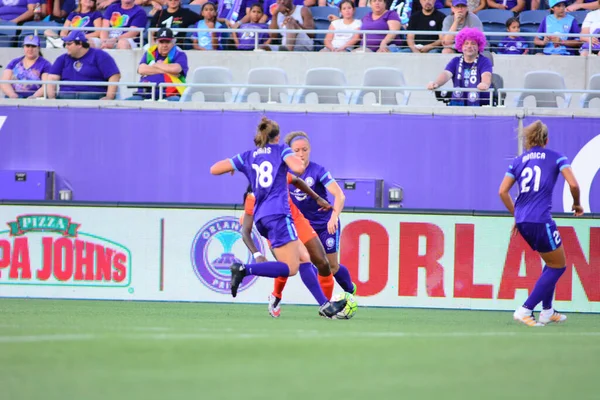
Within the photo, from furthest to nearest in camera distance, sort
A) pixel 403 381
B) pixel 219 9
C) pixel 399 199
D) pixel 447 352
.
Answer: pixel 219 9, pixel 399 199, pixel 447 352, pixel 403 381

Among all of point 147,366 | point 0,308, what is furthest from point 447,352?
point 0,308

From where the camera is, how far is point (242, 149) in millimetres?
15984

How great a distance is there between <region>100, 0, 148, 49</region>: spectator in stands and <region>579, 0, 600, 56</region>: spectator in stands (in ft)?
23.9

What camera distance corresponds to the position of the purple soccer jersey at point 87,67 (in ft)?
53.9

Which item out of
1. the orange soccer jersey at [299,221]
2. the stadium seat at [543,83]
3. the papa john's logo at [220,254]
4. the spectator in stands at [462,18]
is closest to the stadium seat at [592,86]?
the stadium seat at [543,83]

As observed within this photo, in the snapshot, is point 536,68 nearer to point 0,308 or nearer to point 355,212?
point 355,212

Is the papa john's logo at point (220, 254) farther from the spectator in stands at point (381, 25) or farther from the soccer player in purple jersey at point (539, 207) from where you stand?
the spectator in stands at point (381, 25)

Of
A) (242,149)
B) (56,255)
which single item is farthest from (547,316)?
(242,149)

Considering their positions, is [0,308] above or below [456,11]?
below

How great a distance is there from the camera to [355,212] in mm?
12750

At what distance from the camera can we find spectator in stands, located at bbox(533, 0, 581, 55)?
17.1 meters

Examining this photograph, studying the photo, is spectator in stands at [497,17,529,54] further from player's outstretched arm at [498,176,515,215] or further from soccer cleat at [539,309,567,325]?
soccer cleat at [539,309,567,325]

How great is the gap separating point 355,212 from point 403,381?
23.7 ft

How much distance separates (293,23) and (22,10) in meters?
5.32
